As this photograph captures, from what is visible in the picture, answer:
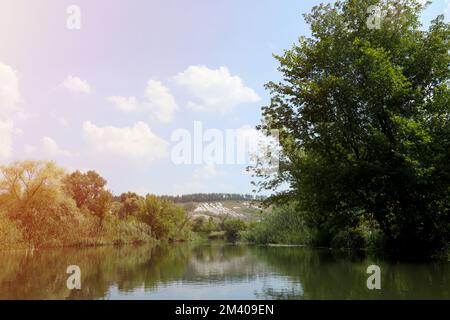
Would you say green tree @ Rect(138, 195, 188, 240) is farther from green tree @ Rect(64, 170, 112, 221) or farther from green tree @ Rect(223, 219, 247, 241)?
green tree @ Rect(223, 219, 247, 241)

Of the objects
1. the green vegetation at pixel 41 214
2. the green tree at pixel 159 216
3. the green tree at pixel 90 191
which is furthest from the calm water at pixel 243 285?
the green tree at pixel 159 216

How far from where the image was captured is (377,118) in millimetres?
21938

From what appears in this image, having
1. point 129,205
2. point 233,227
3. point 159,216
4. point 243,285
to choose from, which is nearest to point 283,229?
point 159,216

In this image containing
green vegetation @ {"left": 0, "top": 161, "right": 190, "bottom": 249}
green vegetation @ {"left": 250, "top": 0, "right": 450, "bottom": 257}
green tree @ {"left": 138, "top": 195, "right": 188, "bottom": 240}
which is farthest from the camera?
green tree @ {"left": 138, "top": 195, "right": 188, "bottom": 240}

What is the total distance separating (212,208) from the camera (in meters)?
184

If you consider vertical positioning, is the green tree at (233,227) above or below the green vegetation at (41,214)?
below

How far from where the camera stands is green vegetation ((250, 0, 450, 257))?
19375 mm

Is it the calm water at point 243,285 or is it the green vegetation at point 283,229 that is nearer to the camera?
the calm water at point 243,285

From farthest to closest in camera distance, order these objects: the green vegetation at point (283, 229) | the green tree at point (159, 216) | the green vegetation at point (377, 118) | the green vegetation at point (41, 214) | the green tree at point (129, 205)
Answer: the green tree at point (129, 205) < the green tree at point (159, 216) < the green vegetation at point (283, 229) < the green vegetation at point (41, 214) < the green vegetation at point (377, 118)

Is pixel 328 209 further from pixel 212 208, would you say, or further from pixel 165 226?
pixel 212 208

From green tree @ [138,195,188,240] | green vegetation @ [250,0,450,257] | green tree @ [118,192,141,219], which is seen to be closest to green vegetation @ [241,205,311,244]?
green vegetation @ [250,0,450,257]

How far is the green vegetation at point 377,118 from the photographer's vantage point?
19.4m

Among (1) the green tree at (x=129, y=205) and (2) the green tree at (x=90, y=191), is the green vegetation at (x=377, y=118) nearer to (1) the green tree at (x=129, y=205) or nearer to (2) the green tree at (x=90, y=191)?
(2) the green tree at (x=90, y=191)

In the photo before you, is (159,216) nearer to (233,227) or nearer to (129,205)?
(129,205)
